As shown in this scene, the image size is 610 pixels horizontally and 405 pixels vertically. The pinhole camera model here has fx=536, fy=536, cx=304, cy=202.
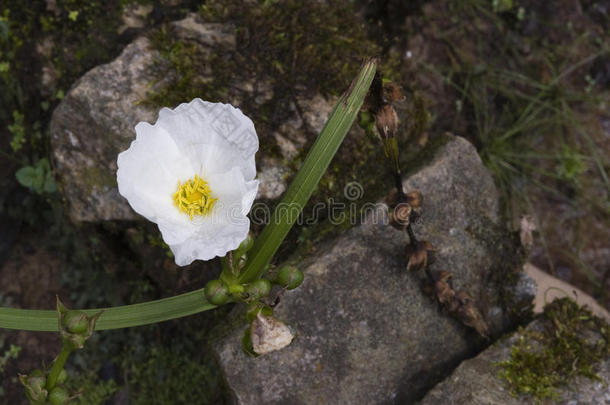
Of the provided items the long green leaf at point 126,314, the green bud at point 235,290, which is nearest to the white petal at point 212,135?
the green bud at point 235,290

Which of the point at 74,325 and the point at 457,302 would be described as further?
the point at 457,302

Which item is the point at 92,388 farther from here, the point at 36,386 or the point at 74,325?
the point at 74,325

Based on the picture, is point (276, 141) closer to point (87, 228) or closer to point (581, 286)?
point (87, 228)

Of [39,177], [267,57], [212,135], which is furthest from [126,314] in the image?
[267,57]

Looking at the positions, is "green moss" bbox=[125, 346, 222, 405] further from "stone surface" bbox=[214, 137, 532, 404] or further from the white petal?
the white petal

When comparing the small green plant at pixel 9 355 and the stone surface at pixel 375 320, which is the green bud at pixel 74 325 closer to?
the stone surface at pixel 375 320

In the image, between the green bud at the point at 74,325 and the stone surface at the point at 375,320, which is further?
the stone surface at the point at 375,320
